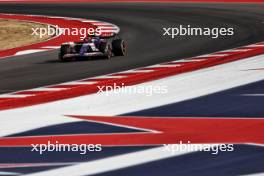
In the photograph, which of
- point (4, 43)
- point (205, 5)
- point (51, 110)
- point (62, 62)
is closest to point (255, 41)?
point (62, 62)

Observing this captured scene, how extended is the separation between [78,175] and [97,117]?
2980 mm

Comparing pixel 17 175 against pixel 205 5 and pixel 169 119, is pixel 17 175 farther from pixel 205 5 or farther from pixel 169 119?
pixel 205 5

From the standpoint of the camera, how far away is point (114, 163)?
9227mm

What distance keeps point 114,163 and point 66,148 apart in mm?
954

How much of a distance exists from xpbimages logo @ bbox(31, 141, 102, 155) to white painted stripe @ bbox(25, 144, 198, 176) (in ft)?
1.57

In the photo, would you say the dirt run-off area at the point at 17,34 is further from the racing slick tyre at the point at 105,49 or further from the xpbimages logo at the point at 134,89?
the xpbimages logo at the point at 134,89

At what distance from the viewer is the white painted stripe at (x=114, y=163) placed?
8914 millimetres

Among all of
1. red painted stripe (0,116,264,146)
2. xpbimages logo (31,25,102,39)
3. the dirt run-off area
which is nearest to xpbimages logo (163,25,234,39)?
xpbimages logo (31,25,102,39)

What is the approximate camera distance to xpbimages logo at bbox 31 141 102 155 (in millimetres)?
9812

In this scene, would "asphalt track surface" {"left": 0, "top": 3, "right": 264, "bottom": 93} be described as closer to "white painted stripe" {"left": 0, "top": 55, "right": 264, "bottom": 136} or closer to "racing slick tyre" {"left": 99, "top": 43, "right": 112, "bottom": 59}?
"racing slick tyre" {"left": 99, "top": 43, "right": 112, "bottom": 59}

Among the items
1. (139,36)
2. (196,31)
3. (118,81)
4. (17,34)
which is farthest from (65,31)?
(118,81)

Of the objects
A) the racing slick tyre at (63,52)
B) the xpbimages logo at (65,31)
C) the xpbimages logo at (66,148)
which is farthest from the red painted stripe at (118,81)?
the xpbimages logo at (65,31)

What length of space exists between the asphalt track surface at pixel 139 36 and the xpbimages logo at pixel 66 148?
4.41m

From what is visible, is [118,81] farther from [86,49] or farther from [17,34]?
[17,34]
